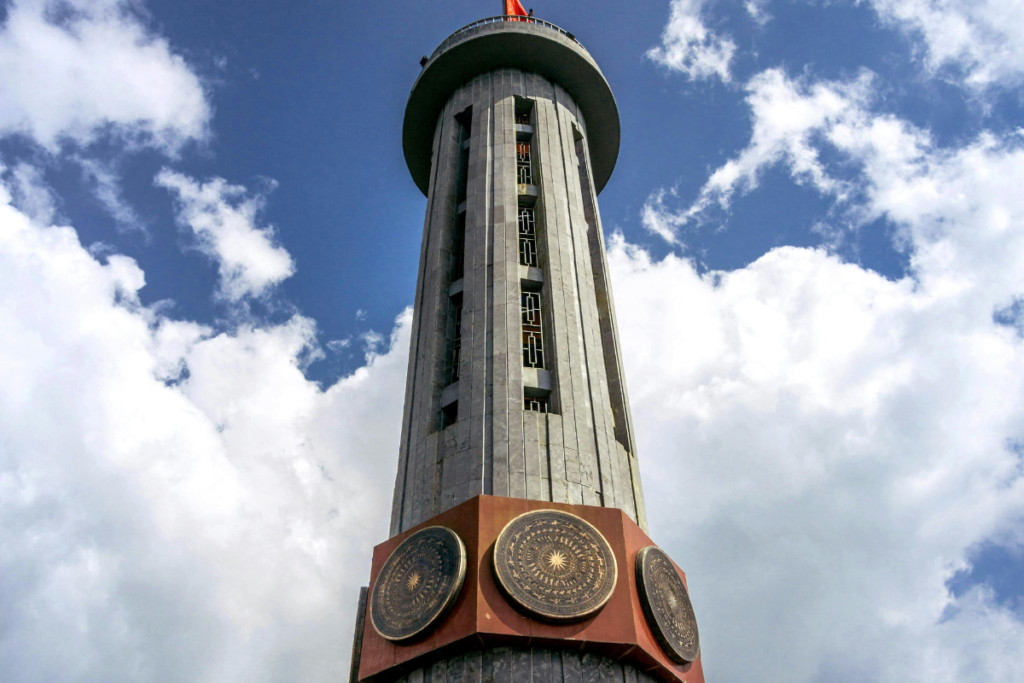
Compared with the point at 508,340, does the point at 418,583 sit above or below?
below

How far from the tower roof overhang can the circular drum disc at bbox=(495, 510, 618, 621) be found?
2616cm

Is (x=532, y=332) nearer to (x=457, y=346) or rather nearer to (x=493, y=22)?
(x=457, y=346)

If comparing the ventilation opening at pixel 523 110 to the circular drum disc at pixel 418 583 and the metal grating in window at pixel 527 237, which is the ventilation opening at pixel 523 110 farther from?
the circular drum disc at pixel 418 583

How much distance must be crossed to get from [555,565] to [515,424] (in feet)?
17.7

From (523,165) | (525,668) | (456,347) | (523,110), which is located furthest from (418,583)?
(523,110)

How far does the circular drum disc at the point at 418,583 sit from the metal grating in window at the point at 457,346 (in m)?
7.64

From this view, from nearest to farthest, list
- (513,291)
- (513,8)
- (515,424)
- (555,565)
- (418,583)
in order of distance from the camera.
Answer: (555,565), (418,583), (515,424), (513,291), (513,8)

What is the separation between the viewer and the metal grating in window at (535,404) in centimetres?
2766

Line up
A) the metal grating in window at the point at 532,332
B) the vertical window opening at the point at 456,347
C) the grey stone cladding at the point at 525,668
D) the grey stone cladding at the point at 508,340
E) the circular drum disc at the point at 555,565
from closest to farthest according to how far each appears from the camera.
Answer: the grey stone cladding at the point at 525,668
the circular drum disc at the point at 555,565
the grey stone cladding at the point at 508,340
the metal grating in window at the point at 532,332
the vertical window opening at the point at 456,347

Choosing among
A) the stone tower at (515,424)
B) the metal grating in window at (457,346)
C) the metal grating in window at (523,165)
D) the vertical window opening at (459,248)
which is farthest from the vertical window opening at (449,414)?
the metal grating in window at (523,165)

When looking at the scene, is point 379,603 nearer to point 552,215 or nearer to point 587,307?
point 587,307

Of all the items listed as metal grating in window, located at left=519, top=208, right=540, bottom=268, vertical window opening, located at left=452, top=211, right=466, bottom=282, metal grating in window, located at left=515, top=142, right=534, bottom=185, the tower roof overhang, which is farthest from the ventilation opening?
vertical window opening, located at left=452, top=211, right=466, bottom=282

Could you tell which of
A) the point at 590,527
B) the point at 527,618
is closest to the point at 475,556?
the point at 527,618

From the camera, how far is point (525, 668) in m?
20.3
